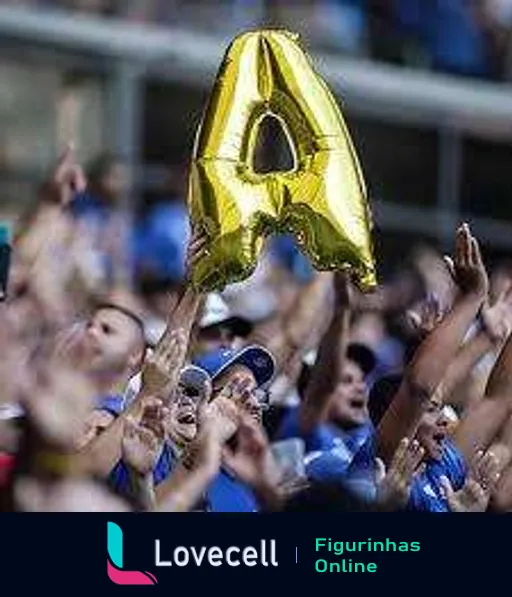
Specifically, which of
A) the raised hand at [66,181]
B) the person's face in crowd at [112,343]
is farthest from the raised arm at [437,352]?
the raised hand at [66,181]

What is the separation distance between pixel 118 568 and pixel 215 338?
2174mm

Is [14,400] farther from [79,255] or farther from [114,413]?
[79,255]

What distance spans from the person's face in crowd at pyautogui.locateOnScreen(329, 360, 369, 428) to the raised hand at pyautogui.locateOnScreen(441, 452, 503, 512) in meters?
1.12

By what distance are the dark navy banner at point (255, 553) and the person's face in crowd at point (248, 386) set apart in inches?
17.6

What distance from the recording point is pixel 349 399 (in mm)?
6730

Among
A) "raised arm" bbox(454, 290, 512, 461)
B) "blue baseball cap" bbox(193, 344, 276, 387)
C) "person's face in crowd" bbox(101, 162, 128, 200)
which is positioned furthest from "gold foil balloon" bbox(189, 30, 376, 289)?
"person's face in crowd" bbox(101, 162, 128, 200)

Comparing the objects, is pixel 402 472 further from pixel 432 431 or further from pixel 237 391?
pixel 237 391

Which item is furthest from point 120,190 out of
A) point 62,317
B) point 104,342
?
point 104,342

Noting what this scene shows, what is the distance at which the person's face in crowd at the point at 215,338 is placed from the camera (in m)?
6.51

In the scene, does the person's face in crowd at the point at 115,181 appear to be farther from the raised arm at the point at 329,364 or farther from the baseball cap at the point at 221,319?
the raised arm at the point at 329,364

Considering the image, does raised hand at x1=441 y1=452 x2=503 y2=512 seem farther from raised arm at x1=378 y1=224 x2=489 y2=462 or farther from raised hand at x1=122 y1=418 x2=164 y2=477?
raised hand at x1=122 y1=418 x2=164 y2=477

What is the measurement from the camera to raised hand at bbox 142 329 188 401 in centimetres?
481

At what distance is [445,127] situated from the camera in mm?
11531

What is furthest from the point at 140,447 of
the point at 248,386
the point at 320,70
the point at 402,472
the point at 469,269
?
the point at 320,70
